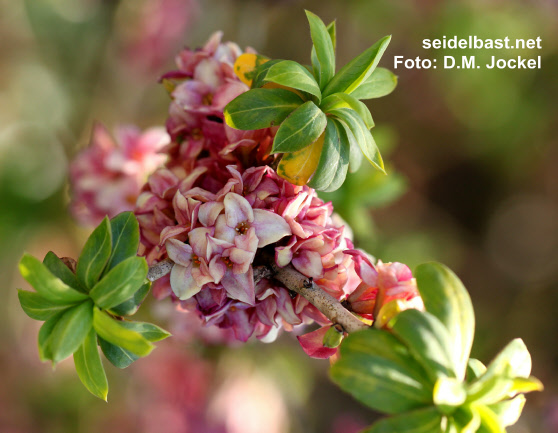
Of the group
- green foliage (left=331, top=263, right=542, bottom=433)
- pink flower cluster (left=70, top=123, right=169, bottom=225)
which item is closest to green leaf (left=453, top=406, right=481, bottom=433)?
green foliage (left=331, top=263, right=542, bottom=433)

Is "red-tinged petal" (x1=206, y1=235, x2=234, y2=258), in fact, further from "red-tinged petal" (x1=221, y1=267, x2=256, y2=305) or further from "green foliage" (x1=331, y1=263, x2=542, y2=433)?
"green foliage" (x1=331, y1=263, x2=542, y2=433)

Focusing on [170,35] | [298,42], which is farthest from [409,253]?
[170,35]

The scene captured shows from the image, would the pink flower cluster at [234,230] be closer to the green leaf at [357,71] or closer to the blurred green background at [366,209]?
the green leaf at [357,71]

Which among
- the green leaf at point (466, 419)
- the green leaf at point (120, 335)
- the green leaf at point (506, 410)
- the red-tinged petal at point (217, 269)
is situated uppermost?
the red-tinged petal at point (217, 269)

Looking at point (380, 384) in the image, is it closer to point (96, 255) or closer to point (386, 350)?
point (386, 350)

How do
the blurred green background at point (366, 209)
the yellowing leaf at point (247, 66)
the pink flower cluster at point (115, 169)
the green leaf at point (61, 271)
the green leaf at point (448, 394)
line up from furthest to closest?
1. the blurred green background at point (366, 209)
2. the pink flower cluster at point (115, 169)
3. the yellowing leaf at point (247, 66)
4. the green leaf at point (61, 271)
5. the green leaf at point (448, 394)

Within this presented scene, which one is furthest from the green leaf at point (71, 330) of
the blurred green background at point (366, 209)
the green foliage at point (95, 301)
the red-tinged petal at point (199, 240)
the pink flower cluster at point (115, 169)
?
the blurred green background at point (366, 209)

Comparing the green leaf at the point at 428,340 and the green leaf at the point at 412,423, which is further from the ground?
the green leaf at the point at 428,340
